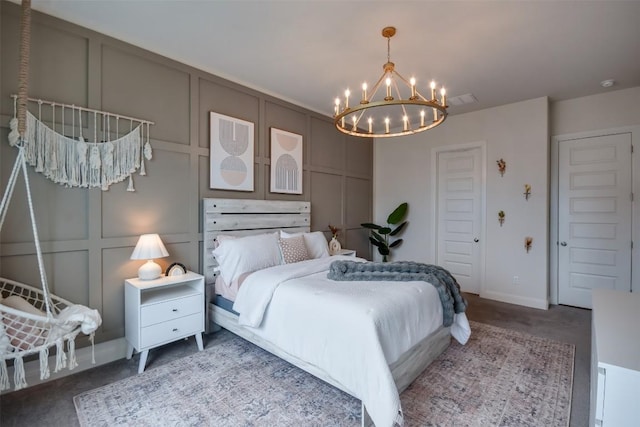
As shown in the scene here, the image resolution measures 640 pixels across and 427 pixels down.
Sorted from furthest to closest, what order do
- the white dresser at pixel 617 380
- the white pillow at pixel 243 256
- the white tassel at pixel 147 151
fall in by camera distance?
1. the white pillow at pixel 243 256
2. the white tassel at pixel 147 151
3. the white dresser at pixel 617 380

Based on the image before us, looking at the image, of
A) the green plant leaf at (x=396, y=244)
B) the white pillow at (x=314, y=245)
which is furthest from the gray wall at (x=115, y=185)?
the green plant leaf at (x=396, y=244)

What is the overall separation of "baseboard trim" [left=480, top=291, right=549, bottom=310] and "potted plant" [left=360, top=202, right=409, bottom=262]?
1585 mm

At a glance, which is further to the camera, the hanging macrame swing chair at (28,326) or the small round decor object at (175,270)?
the small round decor object at (175,270)

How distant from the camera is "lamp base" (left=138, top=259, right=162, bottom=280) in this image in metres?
2.63

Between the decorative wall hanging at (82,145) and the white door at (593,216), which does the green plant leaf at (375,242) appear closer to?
the white door at (593,216)

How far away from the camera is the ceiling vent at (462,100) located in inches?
158

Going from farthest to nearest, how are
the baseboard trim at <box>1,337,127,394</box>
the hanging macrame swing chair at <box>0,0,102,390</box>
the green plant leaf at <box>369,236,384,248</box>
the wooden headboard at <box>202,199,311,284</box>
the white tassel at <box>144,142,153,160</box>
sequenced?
the green plant leaf at <box>369,236,384,248</box>, the wooden headboard at <box>202,199,311,284</box>, the white tassel at <box>144,142,153,160</box>, the baseboard trim at <box>1,337,127,394</box>, the hanging macrame swing chair at <box>0,0,102,390</box>

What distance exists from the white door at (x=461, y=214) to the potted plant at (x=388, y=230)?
1.97 feet

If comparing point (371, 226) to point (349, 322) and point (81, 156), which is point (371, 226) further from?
point (81, 156)

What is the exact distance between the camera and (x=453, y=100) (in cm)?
414

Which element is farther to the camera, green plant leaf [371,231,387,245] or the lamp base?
green plant leaf [371,231,387,245]

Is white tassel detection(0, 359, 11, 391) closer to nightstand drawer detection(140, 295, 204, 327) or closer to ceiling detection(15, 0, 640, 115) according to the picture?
nightstand drawer detection(140, 295, 204, 327)

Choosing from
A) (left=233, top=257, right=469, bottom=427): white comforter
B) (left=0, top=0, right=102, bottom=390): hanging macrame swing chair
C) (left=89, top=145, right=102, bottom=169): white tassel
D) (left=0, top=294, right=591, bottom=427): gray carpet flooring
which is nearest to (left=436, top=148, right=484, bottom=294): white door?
(left=0, top=294, right=591, bottom=427): gray carpet flooring

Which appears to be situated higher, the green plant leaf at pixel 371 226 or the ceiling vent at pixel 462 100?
the ceiling vent at pixel 462 100
